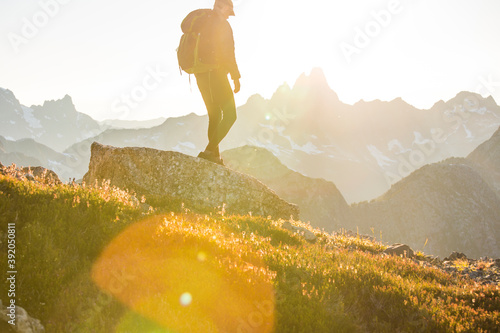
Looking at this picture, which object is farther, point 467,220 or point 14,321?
point 467,220

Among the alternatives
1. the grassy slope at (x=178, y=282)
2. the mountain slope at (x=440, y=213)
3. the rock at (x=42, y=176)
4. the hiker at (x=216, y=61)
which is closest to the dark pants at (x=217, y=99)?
the hiker at (x=216, y=61)

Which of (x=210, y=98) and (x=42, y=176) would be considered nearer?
(x=42, y=176)

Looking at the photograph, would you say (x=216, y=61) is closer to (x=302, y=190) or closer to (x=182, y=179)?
(x=182, y=179)

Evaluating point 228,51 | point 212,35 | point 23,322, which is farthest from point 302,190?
point 23,322

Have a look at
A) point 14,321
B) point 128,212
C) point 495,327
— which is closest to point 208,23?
point 128,212

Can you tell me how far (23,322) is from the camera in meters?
2.97

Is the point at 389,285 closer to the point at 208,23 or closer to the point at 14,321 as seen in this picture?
the point at 14,321

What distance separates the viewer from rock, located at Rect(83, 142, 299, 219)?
31.3 ft

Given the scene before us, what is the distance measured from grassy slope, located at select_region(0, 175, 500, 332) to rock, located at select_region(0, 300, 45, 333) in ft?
0.33

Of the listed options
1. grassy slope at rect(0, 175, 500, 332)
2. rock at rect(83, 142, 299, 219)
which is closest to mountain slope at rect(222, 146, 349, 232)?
rock at rect(83, 142, 299, 219)

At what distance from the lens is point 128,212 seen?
5703 mm

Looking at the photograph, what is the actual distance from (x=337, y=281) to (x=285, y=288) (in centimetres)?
113

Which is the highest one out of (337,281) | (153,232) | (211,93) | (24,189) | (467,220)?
(211,93)

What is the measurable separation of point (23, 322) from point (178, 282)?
163 centimetres
